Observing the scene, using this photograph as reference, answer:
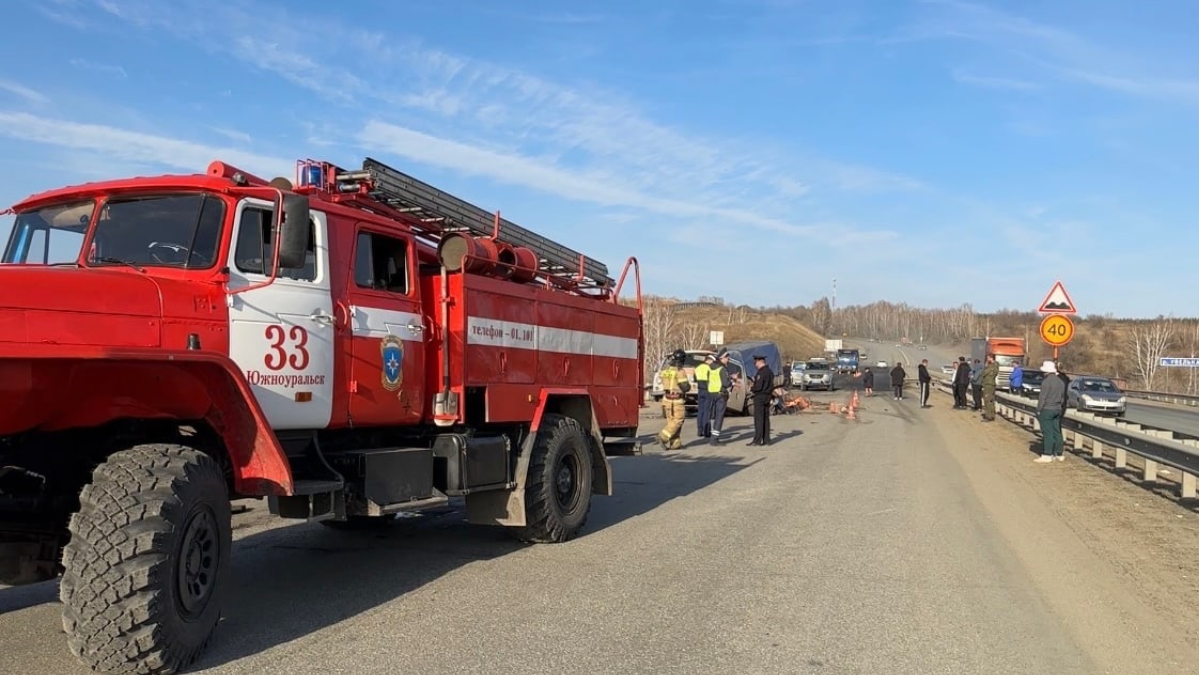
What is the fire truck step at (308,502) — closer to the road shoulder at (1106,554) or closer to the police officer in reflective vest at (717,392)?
the road shoulder at (1106,554)

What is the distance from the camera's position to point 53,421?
14.9 ft

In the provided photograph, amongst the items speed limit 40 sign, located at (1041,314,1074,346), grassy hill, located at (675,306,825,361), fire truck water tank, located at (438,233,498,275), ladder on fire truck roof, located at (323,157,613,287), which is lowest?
speed limit 40 sign, located at (1041,314,1074,346)

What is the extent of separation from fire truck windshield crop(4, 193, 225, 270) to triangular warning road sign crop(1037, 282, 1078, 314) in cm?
1612

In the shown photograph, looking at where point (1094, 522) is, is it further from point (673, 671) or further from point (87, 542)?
point (87, 542)

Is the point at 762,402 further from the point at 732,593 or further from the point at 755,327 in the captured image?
the point at 755,327

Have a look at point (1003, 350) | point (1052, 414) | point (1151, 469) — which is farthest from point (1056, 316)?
point (1003, 350)

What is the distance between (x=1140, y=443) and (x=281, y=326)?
37.2 feet

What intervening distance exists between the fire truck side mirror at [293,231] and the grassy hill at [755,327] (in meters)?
89.0

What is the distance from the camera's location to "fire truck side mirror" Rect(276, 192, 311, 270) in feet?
17.6

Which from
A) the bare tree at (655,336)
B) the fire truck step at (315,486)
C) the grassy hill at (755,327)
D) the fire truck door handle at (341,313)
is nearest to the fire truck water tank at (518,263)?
the fire truck door handle at (341,313)

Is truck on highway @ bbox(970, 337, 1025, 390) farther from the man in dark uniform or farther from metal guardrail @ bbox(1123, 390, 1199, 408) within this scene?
the man in dark uniform

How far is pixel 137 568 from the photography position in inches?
168

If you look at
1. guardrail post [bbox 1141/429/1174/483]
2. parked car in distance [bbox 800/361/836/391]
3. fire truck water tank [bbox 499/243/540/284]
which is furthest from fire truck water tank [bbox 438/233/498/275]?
parked car in distance [bbox 800/361/836/391]

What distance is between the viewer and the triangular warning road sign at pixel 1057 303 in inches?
666
